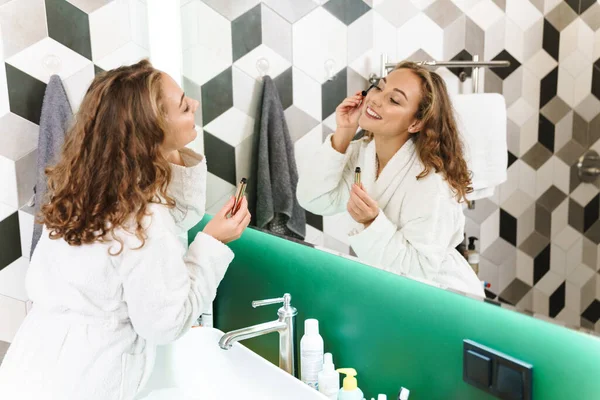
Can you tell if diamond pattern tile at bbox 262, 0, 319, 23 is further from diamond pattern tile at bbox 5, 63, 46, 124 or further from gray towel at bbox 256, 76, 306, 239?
diamond pattern tile at bbox 5, 63, 46, 124

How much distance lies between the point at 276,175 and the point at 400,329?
1.90 ft

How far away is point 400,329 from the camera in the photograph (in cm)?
115

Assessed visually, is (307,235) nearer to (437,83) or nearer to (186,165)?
(186,165)

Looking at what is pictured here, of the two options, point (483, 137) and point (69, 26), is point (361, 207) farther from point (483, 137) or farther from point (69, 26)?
point (69, 26)

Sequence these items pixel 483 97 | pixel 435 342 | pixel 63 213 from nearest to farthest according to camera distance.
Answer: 1. pixel 483 97
2. pixel 435 342
3. pixel 63 213

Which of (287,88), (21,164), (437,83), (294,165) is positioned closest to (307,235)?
(294,165)

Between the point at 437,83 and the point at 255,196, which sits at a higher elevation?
the point at 437,83

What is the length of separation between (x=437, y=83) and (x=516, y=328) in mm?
432

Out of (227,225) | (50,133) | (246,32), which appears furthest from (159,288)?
(50,133)

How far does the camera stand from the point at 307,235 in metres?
1.41

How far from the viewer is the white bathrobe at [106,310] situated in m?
1.17

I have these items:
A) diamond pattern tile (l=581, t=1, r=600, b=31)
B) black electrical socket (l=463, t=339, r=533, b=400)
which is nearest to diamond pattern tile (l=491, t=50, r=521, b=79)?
diamond pattern tile (l=581, t=1, r=600, b=31)

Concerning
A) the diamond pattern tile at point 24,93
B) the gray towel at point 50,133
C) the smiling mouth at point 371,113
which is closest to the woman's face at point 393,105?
the smiling mouth at point 371,113

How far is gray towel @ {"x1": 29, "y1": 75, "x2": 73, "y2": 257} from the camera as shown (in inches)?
73.4
